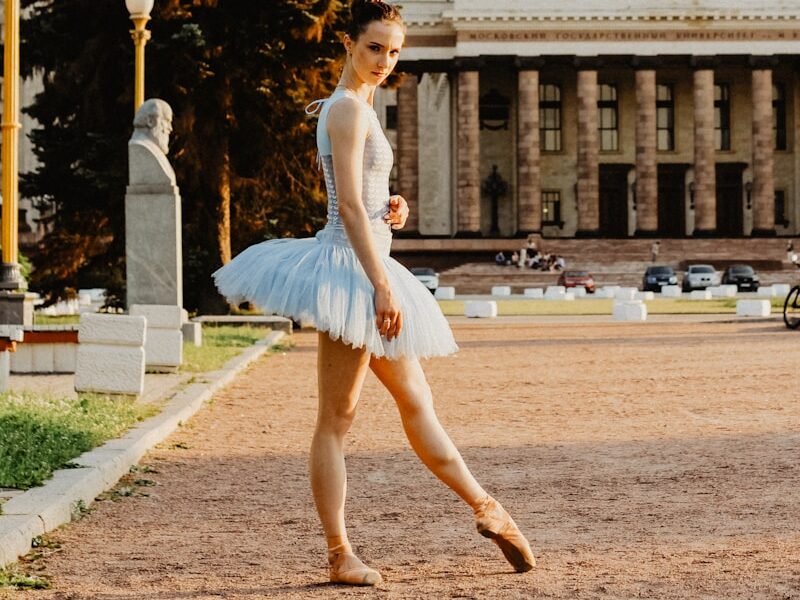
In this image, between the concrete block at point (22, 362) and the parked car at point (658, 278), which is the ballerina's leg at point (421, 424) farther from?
the parked car at point (658, 278)

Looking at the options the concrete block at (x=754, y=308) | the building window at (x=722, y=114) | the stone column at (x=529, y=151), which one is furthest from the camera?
the building window at (x=722, y=114)

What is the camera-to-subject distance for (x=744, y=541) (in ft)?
22.7

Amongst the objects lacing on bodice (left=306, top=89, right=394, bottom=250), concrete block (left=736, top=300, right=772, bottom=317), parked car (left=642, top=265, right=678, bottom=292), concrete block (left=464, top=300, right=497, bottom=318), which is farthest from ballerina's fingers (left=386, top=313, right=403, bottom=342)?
parked car (left=642, top=265, right=678, bottom=292)

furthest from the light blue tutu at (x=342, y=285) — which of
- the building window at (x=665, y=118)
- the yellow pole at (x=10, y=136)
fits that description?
the building window at (x=665, y=118)

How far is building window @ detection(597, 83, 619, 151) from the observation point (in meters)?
89.9

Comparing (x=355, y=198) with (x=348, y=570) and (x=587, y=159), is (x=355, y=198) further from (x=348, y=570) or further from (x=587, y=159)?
(x=587, y=159)

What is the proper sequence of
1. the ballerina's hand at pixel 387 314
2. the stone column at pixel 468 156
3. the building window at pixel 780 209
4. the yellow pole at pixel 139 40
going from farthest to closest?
the building window at pixel 780 209 < the stone column at pixel 468 156 < the yellow pole at pixel 139 40 < the ballerina's hand at pixel 387 314

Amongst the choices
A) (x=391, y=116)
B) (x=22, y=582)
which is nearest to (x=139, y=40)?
(x=22, y=582)

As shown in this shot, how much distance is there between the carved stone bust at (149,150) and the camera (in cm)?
1853

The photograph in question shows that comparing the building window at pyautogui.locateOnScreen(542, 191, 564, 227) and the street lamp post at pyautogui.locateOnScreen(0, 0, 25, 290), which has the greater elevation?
the building window at pyautogui.locateOnScreen(542, 191, 564, 227)

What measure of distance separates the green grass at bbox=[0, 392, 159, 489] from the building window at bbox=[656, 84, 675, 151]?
79533mm

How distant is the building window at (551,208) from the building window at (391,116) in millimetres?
10369

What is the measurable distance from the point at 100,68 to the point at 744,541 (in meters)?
26.9

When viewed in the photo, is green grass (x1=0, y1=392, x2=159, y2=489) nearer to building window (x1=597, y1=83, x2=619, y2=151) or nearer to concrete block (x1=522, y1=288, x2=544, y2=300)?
concrete block (x1=522, y1=288, x2=544, y2=300)
